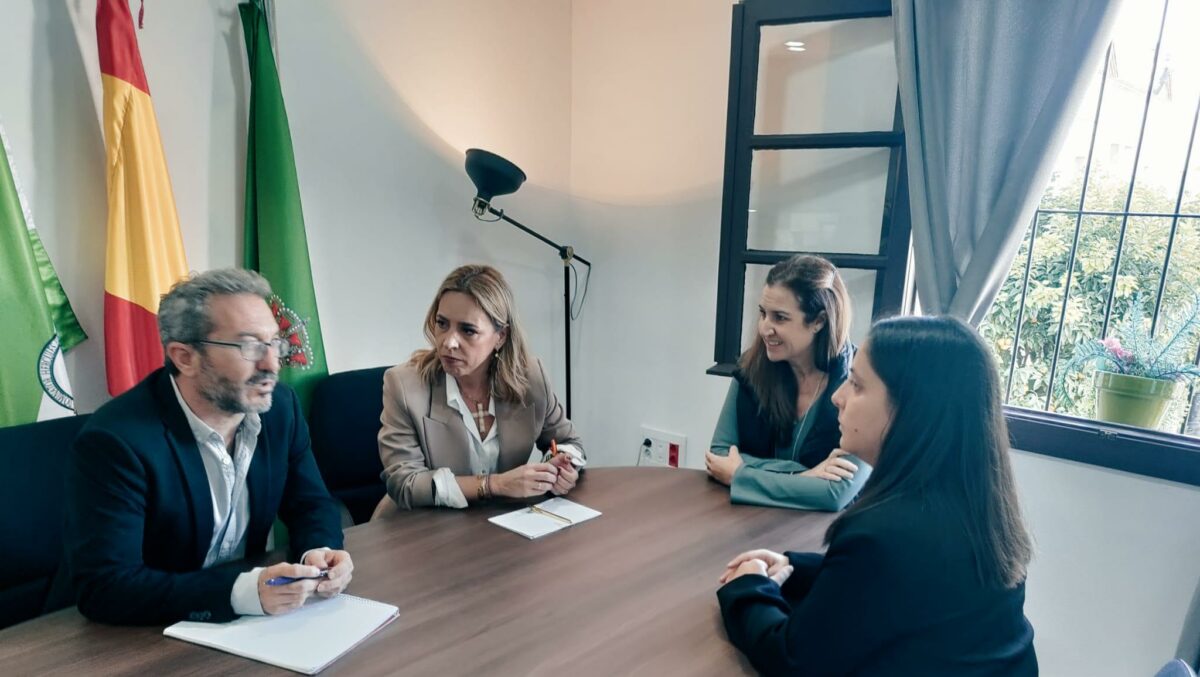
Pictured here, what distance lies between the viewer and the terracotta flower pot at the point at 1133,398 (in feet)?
6.60

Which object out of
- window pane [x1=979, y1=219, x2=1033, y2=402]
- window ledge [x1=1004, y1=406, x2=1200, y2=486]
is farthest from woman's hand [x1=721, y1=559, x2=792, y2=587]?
window pane [x1=979, y1=219, x2=1033, y2=402]

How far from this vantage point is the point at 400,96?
2670mm

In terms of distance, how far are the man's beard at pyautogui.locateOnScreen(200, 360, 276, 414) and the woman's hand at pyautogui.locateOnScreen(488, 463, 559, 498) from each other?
1.98 feet

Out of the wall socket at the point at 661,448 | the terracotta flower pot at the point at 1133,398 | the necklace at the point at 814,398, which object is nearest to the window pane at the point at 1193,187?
the terracotta flower pot at the point at 1133,398

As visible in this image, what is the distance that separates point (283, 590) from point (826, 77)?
2315 mm

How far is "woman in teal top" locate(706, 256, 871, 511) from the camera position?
1829 mm

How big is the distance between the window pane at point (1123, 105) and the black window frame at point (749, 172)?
1.95ft

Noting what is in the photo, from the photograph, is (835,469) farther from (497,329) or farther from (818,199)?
(818,199)

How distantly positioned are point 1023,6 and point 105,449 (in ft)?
8.26

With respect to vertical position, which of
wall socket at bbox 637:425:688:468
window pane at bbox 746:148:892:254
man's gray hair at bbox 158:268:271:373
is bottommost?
wall socket at bbox 637:425:688:468

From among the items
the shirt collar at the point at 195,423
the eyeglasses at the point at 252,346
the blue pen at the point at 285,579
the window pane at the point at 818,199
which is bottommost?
the blue pen at the point at 285,579

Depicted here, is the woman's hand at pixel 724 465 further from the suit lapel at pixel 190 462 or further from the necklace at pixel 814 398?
the suit lapel at pixel 190 462

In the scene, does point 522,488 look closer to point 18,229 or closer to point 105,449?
point 105,449

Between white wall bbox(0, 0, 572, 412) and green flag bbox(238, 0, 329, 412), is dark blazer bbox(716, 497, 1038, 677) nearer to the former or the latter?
green flag bbox(238, 0, 329, 412)
